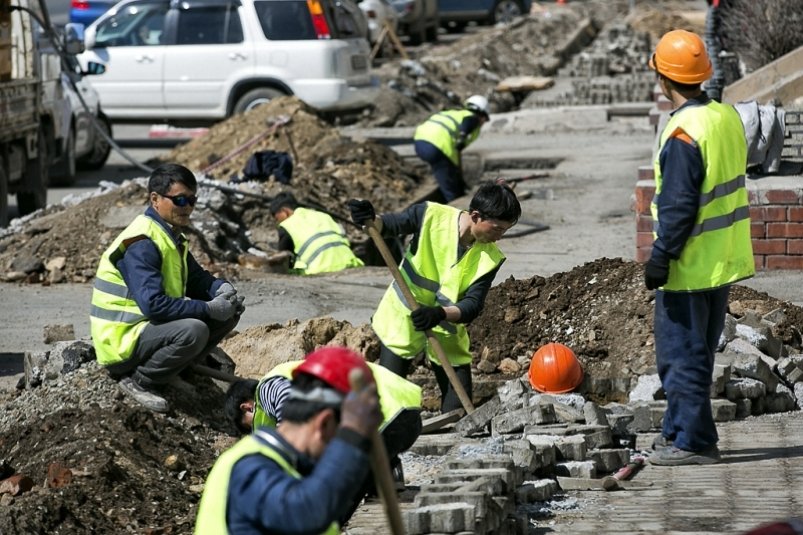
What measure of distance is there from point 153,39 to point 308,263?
9.29m

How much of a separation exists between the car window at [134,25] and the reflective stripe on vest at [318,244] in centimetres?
925

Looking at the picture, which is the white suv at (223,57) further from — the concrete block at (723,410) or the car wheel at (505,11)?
the car wheel at (505,11)

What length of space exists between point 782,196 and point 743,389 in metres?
3.40

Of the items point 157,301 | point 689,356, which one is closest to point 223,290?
point 157,301

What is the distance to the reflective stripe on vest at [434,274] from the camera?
289 inches

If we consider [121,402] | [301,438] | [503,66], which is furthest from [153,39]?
[301,438]

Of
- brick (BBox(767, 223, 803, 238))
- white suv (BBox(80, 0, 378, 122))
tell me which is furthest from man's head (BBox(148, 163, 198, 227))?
white suv (BBox(80, 0, 378, 122))

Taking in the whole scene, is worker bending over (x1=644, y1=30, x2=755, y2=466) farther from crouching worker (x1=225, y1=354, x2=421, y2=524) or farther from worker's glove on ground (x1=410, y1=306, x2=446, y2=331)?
crouching worker (x1=225, y1=354, x2=421, y2=524)

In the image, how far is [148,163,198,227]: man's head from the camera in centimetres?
745

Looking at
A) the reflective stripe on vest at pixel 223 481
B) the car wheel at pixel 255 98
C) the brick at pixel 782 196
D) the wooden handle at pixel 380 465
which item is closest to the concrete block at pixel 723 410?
the brick at pixel 782 196

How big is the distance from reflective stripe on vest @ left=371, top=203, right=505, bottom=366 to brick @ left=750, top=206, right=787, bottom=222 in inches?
168

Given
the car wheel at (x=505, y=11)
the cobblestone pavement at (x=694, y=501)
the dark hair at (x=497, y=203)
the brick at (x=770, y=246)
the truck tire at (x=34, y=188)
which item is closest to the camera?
the cobblestone pavement at (x=694, y=501)

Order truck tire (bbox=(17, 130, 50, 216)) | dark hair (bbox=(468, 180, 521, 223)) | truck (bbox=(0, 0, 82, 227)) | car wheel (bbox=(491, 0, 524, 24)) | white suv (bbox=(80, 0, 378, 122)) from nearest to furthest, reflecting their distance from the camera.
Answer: dark hair (bbox=(468, 180, 521, 223)), truck (bbox=(0, 0, 82, 227)), truck tire (bbox=(17, 130, 50, 216)), white suv (bbox=(80, 0, 378, 122)), car wheel (bbox=(491, 0, 524, 24))

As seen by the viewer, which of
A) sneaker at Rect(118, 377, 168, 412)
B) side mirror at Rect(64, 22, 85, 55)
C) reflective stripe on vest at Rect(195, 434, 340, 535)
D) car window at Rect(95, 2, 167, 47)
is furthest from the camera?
car window at Rect(95, 2, 167, 47)
